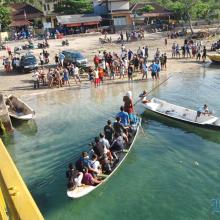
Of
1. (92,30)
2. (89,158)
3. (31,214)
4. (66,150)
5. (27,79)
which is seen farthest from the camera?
(92,30)

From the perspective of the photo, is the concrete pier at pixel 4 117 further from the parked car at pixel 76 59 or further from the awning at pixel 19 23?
the awning at pixel 19 23

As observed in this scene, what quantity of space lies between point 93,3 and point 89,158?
69.0m

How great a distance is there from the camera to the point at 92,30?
72250mm

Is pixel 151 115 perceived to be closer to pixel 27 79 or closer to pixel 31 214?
pixel 27 79

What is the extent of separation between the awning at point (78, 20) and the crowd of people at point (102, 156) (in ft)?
182

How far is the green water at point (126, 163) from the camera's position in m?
13.0

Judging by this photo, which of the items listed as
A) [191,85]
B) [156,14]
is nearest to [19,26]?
[156,14]

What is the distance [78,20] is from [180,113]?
54535 mm

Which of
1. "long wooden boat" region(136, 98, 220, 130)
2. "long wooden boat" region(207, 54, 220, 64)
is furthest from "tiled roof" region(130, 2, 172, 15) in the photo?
"long wooden boat" region(136, 98, 220, 130)

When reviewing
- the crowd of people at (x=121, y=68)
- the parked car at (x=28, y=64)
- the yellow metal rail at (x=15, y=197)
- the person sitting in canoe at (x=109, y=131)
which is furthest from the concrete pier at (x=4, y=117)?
the yellow metal rail at (x=15, y=197)

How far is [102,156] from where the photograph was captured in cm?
1496

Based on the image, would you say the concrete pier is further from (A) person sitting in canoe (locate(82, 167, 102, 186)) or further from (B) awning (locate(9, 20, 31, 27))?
(B) awning (locate(9, 20, 31, 27))

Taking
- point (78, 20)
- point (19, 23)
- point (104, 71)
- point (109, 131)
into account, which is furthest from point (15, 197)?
point (19, 23)

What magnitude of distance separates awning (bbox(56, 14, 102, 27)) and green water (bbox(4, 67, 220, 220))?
4690 centimetres
